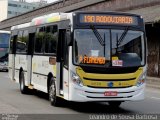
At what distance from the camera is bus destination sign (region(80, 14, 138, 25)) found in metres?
13.8

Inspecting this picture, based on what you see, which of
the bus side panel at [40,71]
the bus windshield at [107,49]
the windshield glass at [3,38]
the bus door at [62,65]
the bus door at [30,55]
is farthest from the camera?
the windshield glass at [3,38]

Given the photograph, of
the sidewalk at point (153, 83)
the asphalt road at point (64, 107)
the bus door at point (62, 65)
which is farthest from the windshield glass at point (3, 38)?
the bus door at point (62, 65)

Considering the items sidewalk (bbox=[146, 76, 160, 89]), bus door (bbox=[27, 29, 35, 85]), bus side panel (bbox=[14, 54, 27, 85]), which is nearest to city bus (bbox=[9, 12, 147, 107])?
bus door (bbox=[27, 29, 35, 85])

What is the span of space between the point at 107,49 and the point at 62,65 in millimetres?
1575

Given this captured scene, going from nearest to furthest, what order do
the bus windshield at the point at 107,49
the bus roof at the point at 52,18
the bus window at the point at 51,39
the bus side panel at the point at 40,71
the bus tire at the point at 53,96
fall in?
the bus windshield at the point at 107,49 → the bus roof at the point at 52,18 → the bus tire at the point at 53,96 → the bus window at the point at 51,39 → the bus side panel at the point at 40,71

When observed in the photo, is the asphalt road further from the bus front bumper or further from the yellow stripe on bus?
the yellow stripe on bus

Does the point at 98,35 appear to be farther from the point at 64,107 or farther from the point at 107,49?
the point at 64,107

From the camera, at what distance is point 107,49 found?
13.6 m

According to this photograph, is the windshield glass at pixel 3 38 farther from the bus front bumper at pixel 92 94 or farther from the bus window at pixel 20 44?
→ the bus front bumper at pixel 92 94

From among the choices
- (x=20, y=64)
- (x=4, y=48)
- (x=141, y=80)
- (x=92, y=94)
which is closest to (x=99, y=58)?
(x=92, y=94)

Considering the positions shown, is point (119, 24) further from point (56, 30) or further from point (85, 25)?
point (56, 30)

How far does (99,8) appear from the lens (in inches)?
1626

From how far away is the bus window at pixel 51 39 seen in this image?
15.2 m

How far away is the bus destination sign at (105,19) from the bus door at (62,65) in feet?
3.02
